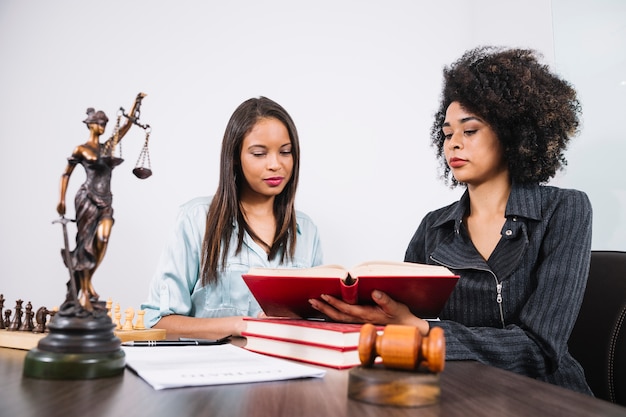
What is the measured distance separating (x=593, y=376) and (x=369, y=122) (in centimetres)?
155

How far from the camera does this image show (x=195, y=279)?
1922 millimetres

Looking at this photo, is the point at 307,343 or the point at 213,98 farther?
the point at 213,98

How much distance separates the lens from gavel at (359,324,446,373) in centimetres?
60

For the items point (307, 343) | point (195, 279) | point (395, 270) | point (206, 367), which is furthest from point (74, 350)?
point (195, 279)

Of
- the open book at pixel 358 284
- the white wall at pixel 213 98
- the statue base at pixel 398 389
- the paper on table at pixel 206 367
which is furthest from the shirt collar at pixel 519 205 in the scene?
the white wall at pixel 213 98

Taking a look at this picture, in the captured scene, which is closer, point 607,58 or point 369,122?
point 607,58

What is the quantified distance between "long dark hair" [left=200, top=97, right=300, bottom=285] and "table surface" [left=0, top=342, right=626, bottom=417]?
116cm

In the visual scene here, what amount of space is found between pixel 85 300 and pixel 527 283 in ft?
3.31

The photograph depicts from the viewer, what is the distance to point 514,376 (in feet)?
2.65

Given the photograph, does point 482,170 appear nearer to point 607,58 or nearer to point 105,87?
point 607,58

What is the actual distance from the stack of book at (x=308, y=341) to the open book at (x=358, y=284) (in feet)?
0.15

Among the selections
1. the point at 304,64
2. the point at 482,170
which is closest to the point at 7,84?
the point at 304,64

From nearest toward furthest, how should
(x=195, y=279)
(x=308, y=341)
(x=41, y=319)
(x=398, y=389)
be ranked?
(x=398, y=389)
(x=308, y=341)
(x=41, y=319)
(x=195, y=279)

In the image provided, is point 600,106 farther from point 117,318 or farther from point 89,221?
point 89,221
